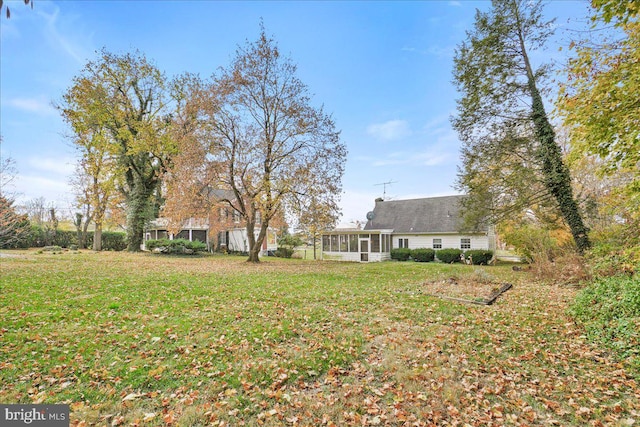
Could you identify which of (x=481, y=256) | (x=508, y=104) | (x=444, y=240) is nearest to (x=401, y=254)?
(x=444, y=240)

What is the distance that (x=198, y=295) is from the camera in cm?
792

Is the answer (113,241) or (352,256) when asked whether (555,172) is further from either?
(113,241)

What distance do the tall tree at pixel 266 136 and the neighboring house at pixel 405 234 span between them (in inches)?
362

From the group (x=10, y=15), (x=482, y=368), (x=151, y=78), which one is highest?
(x=151, y=78)

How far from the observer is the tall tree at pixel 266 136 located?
1645 cm

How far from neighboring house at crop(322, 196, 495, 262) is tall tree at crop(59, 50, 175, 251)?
15.9 meters

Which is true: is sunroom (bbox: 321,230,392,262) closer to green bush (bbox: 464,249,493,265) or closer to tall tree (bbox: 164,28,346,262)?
green bush (bbox: 464,249,493,265)

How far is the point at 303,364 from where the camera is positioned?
13.4 ft

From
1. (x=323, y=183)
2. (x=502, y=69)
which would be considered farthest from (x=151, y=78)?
(x=502, y=69)

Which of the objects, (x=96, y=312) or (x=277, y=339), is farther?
(x=96, y=312)

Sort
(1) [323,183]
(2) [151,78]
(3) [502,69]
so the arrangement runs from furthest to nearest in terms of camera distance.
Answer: (2) [151,78] → (1) [323,183] → (3) [502,69]

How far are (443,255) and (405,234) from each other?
12.4 ft

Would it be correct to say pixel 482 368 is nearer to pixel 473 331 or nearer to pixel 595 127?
pixel 473 331

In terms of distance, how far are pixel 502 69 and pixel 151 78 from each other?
24.6 meters
